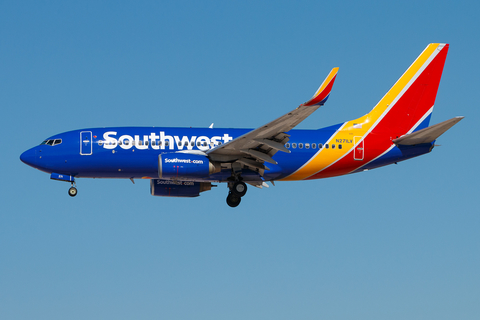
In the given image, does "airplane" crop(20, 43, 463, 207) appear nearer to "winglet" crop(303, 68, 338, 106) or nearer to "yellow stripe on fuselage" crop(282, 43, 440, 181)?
"yellow stripe on fuselage" crop(282, 43, 440, 181)

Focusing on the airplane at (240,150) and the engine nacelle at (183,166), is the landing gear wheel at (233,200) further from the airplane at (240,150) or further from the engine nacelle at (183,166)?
the engine nacelle at (183,166)

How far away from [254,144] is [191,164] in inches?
146

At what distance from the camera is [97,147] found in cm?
3997

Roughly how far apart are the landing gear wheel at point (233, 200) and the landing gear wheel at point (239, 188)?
1.46 feet

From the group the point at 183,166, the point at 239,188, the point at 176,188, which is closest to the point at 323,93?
the point at 183,166

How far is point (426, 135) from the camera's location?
1636 inches

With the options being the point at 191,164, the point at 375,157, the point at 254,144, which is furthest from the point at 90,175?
the point at 375,157

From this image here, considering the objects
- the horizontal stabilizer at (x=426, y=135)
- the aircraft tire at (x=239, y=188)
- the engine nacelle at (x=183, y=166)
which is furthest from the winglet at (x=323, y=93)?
the aircraft tire at (x=239, y=188)

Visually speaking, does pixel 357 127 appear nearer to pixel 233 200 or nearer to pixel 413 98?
pixel 413 98

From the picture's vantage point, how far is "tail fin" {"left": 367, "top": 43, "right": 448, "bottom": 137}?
4391 centimetres

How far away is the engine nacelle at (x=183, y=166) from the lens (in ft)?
127

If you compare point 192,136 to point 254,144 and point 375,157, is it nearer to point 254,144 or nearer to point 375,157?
point 254,144

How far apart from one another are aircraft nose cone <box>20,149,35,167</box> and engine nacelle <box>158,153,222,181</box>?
766 cm

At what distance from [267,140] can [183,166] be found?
16.3 feet
